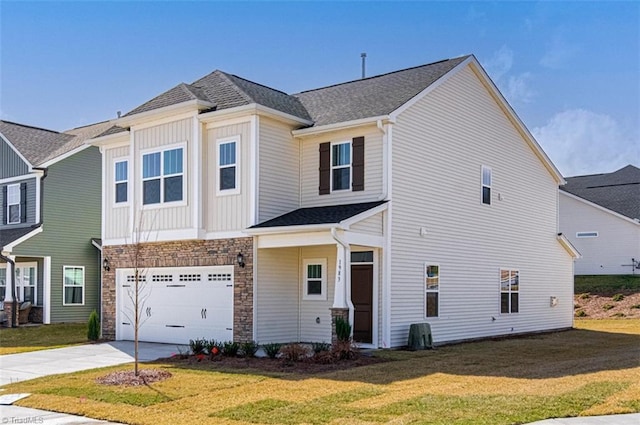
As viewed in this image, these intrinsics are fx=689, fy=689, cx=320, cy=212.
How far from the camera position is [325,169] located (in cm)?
1897

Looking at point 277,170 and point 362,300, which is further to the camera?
point 277,170

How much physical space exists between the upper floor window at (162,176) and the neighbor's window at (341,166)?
4160 mm

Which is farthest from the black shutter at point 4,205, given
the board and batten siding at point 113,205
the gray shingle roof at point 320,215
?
the gray shingle roof at point 320,215

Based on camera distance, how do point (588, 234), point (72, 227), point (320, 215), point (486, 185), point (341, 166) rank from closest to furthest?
1. point (320, 215)
2. point (341, 166)
3. point (486, 185)
4. point (72, 227)
5. point (588, 234)

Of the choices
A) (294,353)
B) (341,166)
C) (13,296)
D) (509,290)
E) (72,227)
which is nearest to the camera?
(294,353)

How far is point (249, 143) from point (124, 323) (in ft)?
24.5

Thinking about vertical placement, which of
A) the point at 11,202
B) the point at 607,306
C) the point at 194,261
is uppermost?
the point at 11,202

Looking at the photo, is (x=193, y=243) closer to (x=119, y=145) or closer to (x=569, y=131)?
(x=119, y=145)

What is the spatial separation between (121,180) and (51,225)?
25.2 ft

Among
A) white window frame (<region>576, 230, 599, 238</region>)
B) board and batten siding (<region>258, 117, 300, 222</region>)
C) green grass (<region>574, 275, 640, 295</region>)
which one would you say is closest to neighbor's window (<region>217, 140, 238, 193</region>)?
board and batten siding (<region>258, 117, 300, 222</region>)

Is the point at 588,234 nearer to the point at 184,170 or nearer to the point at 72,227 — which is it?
the point at 184,170

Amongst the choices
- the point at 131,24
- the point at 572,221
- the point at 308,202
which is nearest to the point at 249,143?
the point at 308,202

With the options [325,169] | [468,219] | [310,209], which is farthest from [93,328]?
[468,219]

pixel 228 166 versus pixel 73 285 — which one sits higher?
pixel 228 166
